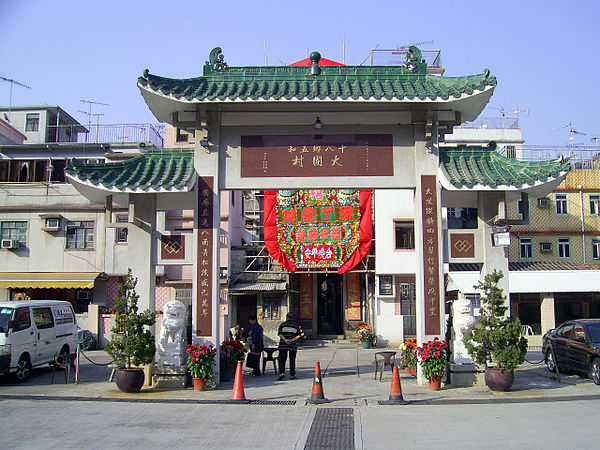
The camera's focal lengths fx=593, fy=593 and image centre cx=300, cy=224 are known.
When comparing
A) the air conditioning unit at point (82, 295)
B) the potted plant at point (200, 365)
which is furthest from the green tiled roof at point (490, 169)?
the air conditioning unit at point (82, 295)

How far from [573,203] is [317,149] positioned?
18.3m

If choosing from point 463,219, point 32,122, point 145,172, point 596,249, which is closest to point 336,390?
point 145,172

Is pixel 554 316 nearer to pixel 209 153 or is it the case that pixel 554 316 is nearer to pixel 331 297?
pixel 331 297

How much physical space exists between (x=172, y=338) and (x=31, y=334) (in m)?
4.64

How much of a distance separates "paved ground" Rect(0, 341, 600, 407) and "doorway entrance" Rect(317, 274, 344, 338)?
37.8 ft

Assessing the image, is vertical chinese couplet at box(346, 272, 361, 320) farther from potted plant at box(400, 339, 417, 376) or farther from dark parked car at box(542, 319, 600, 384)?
potted plant at box(400, 339, 417, 376)

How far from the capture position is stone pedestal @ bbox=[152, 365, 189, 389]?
1259 centimetres

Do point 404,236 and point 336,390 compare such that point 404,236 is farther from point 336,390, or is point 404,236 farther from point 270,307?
point 336,390

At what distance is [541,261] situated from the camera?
26.5m

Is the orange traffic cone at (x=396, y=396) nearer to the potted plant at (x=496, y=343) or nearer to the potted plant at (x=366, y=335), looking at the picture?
the potted plant at (x=496, y=343)

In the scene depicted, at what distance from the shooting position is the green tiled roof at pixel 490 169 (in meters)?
12.3

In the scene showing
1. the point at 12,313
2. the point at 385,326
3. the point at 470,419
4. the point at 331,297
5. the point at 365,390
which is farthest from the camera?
the point at 331,297

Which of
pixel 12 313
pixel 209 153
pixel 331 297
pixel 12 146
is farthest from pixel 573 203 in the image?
pixel 12 146

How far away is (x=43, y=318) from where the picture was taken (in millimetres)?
15781
